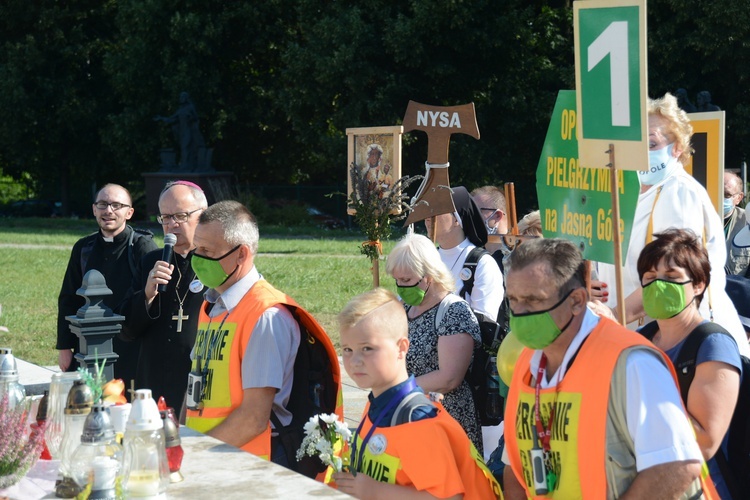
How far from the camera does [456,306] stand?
16.1 feet

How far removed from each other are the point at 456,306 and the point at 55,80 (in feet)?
119

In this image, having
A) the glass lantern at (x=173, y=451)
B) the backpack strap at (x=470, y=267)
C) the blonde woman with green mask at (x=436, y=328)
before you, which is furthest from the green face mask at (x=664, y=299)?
the backpack strap at (x=470, y=267)

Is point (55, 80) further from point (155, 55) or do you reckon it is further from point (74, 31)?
point (155, 55)

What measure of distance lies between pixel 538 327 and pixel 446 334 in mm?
1777

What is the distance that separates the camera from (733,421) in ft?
11.8

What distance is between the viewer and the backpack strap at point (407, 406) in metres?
3.37

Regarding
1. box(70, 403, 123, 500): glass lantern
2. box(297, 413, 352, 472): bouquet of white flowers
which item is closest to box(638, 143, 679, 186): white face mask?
box(297, 413, 352, 472): bouquet of white flowers

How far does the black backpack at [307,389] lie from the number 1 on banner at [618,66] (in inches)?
60.0

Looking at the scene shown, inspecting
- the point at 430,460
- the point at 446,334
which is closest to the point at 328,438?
the point at 430,460

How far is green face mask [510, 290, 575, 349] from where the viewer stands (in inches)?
123

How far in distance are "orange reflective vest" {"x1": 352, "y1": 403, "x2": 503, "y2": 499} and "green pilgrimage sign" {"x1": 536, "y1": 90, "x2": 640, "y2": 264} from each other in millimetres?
1094

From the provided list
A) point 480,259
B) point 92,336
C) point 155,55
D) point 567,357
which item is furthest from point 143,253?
point 155,55

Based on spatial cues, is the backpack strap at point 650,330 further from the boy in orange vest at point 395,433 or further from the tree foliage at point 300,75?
the tree foliage at point 300,75

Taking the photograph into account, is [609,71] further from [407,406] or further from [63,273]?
[63,273]
